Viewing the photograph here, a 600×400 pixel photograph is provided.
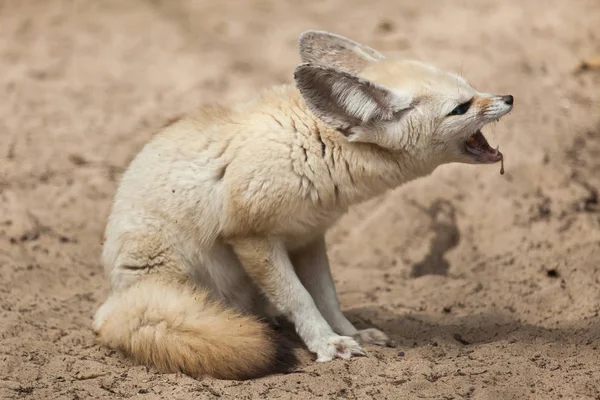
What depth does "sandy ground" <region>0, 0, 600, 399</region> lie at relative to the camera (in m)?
3.90

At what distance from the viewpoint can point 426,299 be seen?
5148 mm

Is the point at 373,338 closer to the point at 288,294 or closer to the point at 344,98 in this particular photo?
the point at 288,294

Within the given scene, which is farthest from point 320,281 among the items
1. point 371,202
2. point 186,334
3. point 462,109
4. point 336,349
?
point 371,202

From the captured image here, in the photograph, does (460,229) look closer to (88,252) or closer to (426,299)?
(426,299)

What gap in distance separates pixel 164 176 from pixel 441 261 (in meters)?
2.30

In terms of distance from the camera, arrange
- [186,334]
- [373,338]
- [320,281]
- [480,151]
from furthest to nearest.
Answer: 1. [320,281]
2. [373,338]
3. [480,151]
4. [186,334]

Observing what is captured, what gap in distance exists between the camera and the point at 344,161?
162 inches

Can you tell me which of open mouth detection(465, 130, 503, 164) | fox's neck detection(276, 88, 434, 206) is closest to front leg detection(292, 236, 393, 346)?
fox's neck detection(276, 88, 434, 206)

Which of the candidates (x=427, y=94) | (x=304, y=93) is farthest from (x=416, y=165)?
(x=304, y=93)

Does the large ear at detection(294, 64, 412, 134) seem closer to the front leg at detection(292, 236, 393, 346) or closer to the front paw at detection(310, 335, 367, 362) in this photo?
the front leg at detection(292, 236, 393, 346)

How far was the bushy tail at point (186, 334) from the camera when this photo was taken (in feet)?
12.4

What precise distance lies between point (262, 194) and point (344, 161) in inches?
18.3

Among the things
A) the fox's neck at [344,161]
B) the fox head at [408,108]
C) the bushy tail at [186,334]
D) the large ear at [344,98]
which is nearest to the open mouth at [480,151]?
the fox head at [408,108]

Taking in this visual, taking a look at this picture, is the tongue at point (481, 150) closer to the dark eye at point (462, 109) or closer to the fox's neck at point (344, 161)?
the dark eye at point (462, 109)
